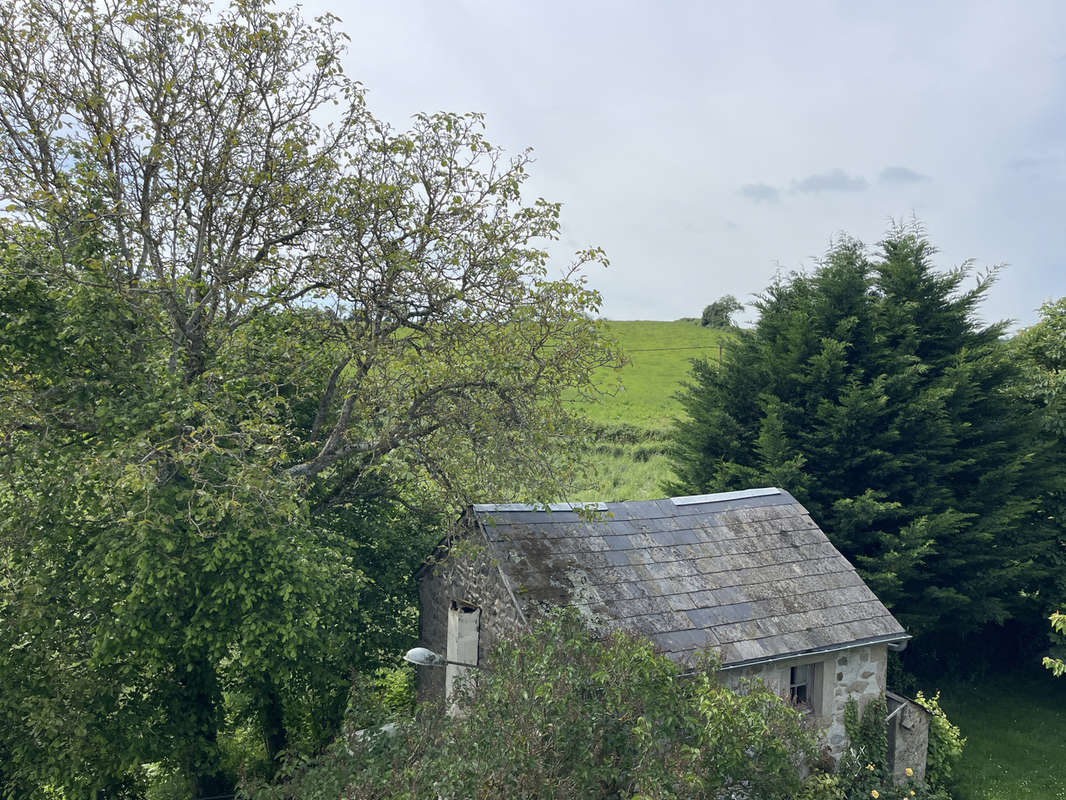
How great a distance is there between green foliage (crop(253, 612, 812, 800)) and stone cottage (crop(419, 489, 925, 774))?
2362mm

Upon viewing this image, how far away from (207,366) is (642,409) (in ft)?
111

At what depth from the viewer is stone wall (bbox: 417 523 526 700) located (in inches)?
429

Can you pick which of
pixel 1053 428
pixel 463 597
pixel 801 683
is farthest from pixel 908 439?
pixel 463 597

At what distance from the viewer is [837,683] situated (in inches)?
472

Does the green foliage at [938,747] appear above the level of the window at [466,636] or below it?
below

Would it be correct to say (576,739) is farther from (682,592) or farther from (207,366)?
(207,366)

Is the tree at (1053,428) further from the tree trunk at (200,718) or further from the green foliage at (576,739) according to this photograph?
the tree trunk at (200,718)

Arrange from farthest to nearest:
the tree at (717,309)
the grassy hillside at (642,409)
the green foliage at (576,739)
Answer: the tree at (717,309) < the grassy hillside at (642,409) < the green foliage at (576,739)

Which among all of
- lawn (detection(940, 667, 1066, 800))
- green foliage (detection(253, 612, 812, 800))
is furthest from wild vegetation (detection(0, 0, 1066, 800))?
lawn (detection(940, 667, 1066, 800))

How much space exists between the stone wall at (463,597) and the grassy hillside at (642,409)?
717 cm

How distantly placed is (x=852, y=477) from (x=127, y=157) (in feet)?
52.5

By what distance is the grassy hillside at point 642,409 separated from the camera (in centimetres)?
3189

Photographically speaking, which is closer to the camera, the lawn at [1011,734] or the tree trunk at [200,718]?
the tree trunk at [200,718]

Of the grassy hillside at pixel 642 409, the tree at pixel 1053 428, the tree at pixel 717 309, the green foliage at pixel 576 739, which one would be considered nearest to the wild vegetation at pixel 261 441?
the green foliage at pixel 576 739
